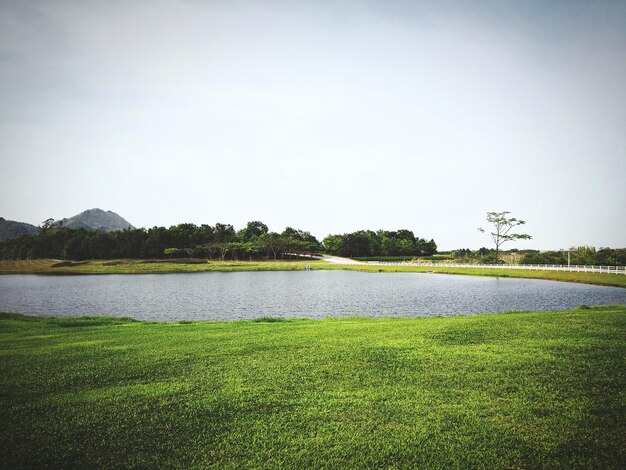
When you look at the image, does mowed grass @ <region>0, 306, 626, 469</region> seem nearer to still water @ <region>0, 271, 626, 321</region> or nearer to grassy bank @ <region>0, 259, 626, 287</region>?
still water @ <region>0, 271, 626, 321</region>

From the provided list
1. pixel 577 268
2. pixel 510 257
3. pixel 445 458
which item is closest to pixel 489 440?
pixel 445 458

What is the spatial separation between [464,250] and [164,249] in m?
116

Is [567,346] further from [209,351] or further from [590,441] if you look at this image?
[209,351]

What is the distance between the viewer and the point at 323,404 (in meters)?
7.35

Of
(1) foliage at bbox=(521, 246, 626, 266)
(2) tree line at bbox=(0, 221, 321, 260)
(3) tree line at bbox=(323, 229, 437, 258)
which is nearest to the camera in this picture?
(1) foliage at bbox=(521, 246, 626, 266)

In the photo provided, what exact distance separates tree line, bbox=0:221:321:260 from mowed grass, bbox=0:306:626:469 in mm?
122036

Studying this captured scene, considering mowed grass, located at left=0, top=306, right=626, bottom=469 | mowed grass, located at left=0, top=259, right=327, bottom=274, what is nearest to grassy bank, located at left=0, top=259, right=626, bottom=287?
mowed grass, located at left=0, top=259, right=327, bottom=274

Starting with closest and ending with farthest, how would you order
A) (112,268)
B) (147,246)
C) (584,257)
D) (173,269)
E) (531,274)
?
(531,274) < (584,257) < (112,268) < (173,269) < (147,246)

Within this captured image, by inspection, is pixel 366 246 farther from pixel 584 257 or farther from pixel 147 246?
pixel 584 257

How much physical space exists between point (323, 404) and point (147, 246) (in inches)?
5632

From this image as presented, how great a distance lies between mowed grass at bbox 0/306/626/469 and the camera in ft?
18.7

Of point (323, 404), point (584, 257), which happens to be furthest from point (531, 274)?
point (323, 404)

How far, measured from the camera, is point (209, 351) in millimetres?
11992

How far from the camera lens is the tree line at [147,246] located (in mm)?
133250
